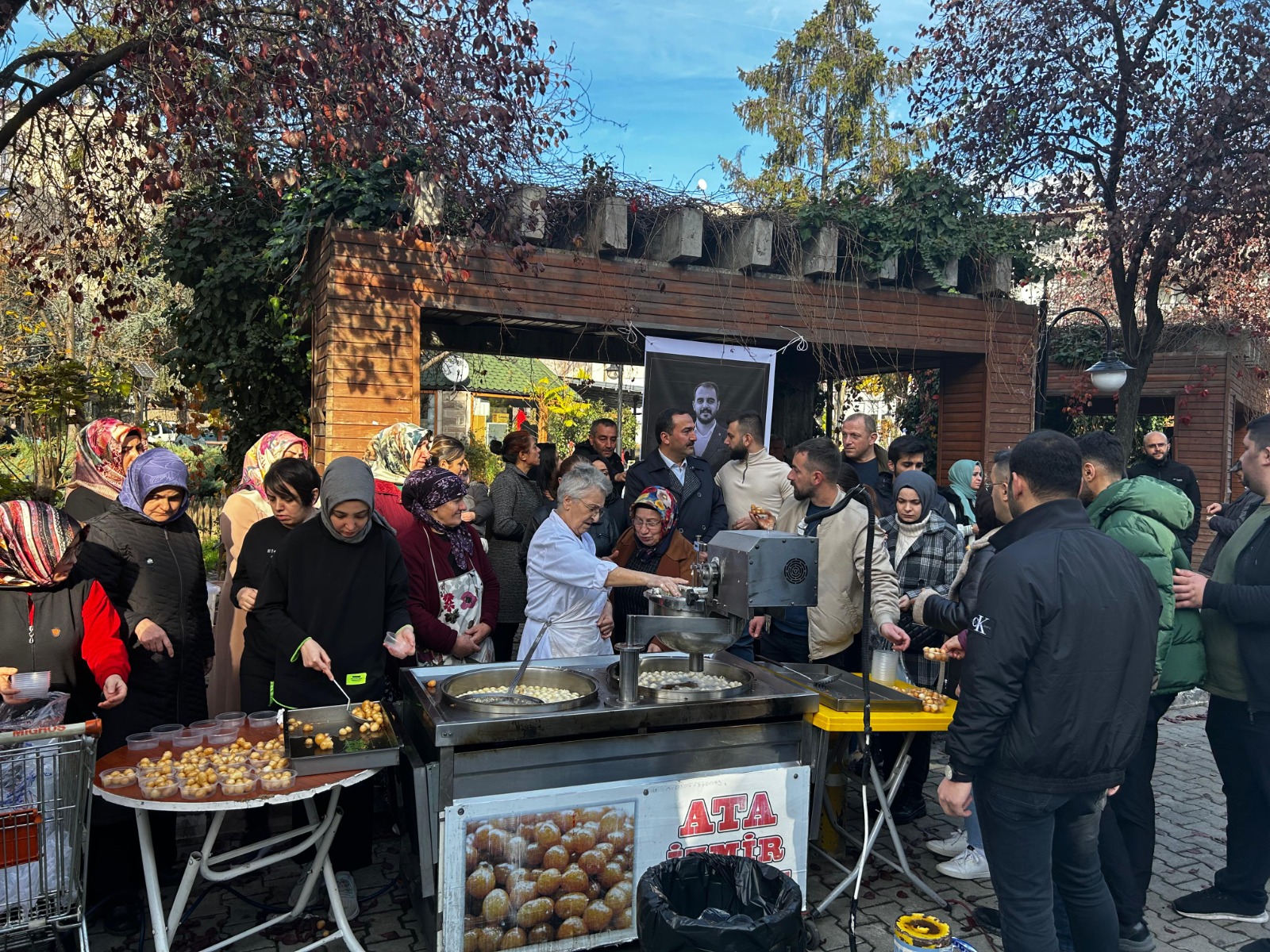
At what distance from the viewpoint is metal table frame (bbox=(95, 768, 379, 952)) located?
2557 millimetres

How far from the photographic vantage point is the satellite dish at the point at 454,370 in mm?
19828

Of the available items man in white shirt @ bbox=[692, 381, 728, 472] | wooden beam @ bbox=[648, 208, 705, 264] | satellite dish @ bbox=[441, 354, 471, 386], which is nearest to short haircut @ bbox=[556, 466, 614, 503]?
man in white shirt @ bbox=[692, 381, 728, 472]

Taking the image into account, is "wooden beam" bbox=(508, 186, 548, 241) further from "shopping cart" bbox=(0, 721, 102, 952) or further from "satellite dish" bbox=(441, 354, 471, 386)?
"satellite dish" bbox=(441, 354, 471, 386)

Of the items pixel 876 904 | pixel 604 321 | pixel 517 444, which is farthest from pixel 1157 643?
pixel 604 321

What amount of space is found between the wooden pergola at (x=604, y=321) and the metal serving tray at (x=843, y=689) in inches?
134

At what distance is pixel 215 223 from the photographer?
7.04 meters

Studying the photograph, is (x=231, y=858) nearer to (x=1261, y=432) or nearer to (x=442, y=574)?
(x=442, y=574)

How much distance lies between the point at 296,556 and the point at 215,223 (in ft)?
15.9

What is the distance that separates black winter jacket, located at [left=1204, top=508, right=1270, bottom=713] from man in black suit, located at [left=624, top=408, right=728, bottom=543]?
8.76 feet

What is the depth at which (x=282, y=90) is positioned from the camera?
4938 mm

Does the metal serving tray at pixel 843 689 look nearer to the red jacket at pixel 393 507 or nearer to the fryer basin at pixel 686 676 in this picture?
the fryer basin at pixel 686 676

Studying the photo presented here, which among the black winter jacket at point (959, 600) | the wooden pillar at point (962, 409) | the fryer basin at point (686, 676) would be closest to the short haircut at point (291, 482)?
the fryer basin at point (686, 676)

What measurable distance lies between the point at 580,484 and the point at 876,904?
223cm

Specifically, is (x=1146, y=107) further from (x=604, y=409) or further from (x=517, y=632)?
(x=604, y=409)
